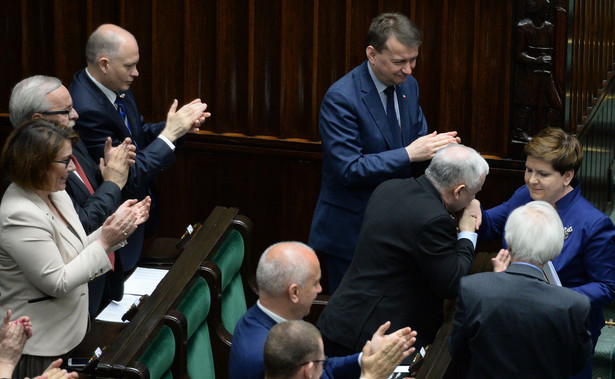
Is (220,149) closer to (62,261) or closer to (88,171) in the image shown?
(88,171)

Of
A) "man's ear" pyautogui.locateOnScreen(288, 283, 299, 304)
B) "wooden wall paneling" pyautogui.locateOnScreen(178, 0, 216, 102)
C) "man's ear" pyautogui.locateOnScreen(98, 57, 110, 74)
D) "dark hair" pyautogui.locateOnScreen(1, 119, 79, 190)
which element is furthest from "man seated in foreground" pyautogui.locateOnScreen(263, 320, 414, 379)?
"wooden wall paneling" pyautogui.locateOnScreen(178, 0, 216, 102)

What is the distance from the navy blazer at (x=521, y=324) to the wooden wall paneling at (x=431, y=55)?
219 cm

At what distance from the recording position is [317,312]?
14.6ft

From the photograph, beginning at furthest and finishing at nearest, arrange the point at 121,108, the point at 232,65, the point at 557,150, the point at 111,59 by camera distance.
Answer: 1. the point at 232,65
2. the point at 121,108
3. the point at 111,59
4. the point at 557,150

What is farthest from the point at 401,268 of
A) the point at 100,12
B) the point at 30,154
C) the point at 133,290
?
the point at 100,12

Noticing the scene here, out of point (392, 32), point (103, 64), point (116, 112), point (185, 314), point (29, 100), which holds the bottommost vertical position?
point (185, 314)

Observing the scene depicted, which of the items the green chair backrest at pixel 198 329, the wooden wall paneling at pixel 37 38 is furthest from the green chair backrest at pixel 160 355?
the wooden wall paneling at pixel 37 38

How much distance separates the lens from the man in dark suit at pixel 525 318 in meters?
3.17

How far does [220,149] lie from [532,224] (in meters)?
2.90

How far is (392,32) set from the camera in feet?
14.4

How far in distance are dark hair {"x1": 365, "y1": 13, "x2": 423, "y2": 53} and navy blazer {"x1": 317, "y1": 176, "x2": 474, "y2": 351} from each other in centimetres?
89

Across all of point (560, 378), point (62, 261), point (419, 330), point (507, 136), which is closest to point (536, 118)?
point (507, 136)

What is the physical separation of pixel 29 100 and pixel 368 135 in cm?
149

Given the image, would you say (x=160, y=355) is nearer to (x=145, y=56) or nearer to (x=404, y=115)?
(x=404, y=115)
